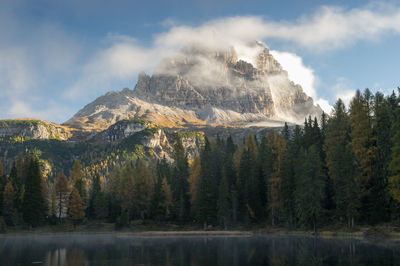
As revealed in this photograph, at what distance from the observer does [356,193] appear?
64.6 meters

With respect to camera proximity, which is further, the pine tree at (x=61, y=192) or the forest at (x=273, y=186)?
the pine tree at (x=61, y=192)

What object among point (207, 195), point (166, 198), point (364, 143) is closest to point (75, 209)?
point (166, 198)

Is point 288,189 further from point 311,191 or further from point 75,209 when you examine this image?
point 75,209

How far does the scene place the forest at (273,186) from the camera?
2507 inches

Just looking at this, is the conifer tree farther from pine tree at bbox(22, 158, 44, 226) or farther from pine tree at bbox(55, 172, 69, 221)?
pine tree at bbox(55, 172, 69, 221)

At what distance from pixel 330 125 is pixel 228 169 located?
3049cm

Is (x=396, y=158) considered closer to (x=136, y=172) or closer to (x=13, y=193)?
(x=136, y=172)

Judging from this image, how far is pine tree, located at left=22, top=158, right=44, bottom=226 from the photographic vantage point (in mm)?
96750

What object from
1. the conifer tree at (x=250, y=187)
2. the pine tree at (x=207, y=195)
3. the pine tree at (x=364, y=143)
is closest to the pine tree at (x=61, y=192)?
the pine tree at (x=207, y=195)

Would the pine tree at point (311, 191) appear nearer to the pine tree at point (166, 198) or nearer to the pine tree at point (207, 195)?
the pine tree at point (207, 195)

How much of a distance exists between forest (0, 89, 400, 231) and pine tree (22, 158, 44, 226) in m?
0.22

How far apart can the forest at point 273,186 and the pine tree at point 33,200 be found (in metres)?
0.22

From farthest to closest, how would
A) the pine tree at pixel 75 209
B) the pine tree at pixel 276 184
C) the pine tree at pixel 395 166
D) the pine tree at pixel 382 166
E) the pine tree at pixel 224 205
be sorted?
1. the pine tree at pixel 75 209
2. the pine tree at pixel 224 205
3. the pine tree at pixel 276 184
4. the pine tree at pixel 382 166
5. the pine tree at pixel 395 166

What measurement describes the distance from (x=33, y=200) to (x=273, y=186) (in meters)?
56.9
